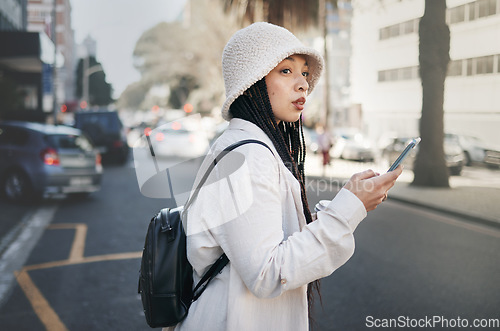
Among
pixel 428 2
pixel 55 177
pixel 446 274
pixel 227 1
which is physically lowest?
pixel 446 274

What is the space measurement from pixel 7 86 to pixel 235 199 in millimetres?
18734

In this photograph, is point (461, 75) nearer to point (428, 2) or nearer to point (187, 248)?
point (428, 2)

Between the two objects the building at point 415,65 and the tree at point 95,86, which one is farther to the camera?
the tree at point 95,86

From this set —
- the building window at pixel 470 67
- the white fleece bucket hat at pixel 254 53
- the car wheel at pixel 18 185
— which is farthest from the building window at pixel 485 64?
the car wheel at pixel 18 185

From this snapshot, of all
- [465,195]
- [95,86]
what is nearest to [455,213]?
[465,195]

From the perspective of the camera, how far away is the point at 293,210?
1638mm

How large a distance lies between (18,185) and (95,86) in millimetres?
A: 76325

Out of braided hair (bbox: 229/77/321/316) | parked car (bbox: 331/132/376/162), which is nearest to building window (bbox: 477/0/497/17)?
braided hair (bbox: 229/77/321/316)

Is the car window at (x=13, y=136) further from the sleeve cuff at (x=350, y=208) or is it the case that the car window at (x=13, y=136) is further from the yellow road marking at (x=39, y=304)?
the sleeve cuff at (x=350, y=208)

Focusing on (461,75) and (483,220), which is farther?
(483,220)

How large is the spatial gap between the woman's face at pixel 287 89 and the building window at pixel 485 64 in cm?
320

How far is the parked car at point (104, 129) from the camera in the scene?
19453 millimetres

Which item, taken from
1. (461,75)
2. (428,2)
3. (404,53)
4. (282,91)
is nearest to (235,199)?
(282,91)

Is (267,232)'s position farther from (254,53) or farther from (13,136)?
(13,136)
